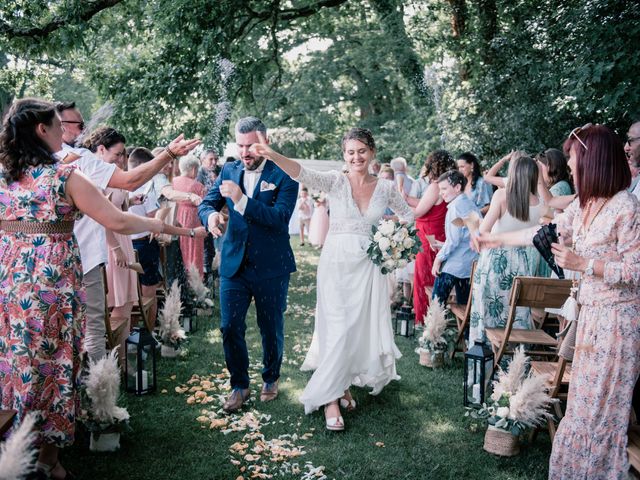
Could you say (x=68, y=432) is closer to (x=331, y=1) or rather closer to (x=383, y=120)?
(x=331, y=1)

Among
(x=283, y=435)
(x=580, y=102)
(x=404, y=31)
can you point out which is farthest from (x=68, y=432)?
(x=404, y=31)

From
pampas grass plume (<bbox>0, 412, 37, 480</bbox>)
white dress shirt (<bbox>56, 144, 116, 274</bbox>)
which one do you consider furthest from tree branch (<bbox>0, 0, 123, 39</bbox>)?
pampas grass plume (<bbox>0, 412, 37, 480</bbox>)

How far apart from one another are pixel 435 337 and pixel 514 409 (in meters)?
2.00

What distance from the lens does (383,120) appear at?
2278cm

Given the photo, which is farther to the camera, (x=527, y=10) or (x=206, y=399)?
(x=527, y=10)

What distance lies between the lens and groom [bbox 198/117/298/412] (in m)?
4.54

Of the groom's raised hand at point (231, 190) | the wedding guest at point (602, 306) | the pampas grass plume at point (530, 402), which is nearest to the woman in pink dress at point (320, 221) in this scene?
the groom's raised hand at point (231, 190)

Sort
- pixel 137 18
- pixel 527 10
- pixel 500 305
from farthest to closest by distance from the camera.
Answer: pixel 137 18
pixel 527 10
pixel 500 305

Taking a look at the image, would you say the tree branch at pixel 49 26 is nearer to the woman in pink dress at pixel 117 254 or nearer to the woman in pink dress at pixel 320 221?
the woman in pink dress at pixel 117 254

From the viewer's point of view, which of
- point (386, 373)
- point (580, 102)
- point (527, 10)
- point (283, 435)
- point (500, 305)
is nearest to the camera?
point (283, 435)

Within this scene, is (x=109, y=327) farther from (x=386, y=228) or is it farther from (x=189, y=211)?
(x=189, y=211)

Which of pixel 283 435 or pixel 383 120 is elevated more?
pixel 383 120

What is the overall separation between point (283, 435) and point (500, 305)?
7.89ft

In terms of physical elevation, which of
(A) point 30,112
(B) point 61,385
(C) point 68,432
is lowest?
(C) point 68,432
